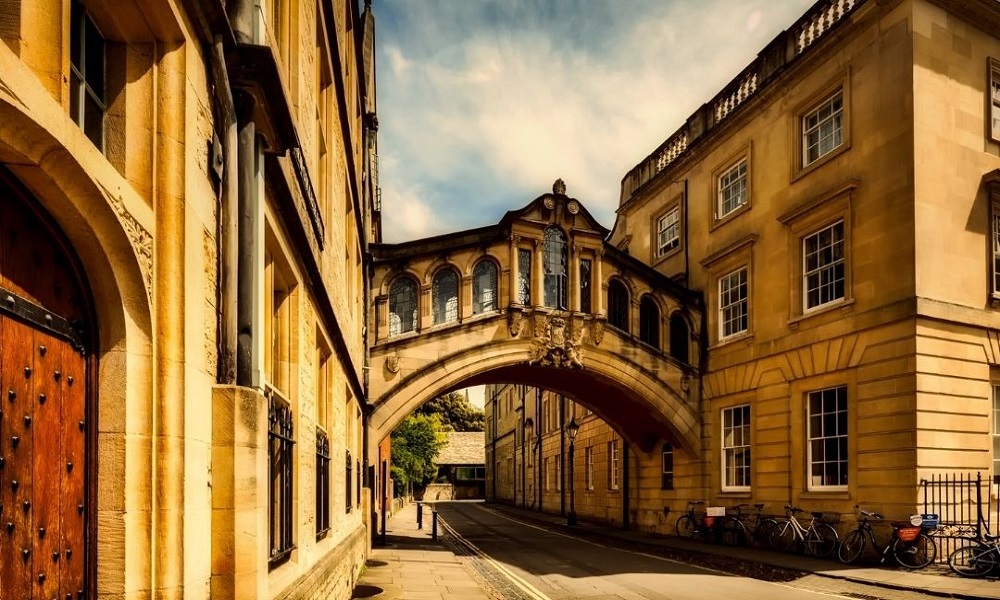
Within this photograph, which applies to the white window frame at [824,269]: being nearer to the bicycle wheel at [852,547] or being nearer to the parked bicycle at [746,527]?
the bicycle wheel at [852,547]

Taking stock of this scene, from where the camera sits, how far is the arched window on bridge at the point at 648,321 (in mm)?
22094

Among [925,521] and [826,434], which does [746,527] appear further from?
[925,521]

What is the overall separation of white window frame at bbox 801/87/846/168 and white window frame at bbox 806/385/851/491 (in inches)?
207

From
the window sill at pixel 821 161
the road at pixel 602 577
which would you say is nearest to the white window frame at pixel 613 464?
the road at pixel 602 577

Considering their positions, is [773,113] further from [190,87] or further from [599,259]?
[190,87]

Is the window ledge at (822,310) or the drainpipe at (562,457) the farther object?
the drainpipe at (562,457)

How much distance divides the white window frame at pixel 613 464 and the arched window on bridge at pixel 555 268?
29.1ft

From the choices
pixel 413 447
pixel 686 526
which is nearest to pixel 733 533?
pixel 686 526

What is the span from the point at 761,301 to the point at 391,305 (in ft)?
30.5

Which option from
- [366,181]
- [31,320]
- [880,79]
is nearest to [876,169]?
[880,79]

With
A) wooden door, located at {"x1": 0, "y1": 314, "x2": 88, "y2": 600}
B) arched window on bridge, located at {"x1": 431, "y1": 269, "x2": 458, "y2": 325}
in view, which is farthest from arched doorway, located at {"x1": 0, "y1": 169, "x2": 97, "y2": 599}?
arched window on bridge, located at {"x1": 431, "y1": 269, "x2": 458, "y2": 325}

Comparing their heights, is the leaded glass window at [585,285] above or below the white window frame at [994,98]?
below

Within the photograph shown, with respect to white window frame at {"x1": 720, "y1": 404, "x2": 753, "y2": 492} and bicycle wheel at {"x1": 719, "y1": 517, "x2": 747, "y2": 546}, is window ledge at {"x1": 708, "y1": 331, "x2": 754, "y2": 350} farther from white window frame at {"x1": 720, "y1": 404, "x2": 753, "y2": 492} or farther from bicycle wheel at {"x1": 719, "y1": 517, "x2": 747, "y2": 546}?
bicycle wheel at {"x1": 719, "y1": 517, "x2": 747, "y2": 546}

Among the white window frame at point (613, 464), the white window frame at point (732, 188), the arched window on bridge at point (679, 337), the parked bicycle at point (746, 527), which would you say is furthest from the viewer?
the white window frame at point (613, 464)
